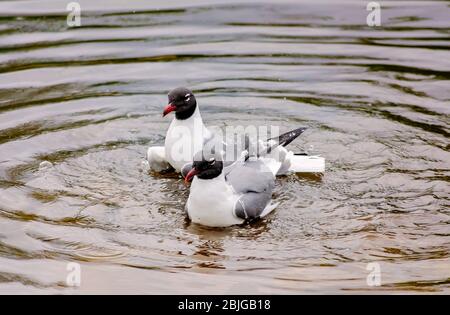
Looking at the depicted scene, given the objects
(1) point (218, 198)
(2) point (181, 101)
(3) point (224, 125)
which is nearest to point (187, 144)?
(2) point (181, 101)

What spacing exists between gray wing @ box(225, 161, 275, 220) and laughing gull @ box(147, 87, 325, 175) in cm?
49

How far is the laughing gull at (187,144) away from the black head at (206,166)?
3.27 feet

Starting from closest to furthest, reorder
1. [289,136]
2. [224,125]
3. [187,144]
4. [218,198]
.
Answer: [218,198]
[187,144]
[289,136]
[224,125]

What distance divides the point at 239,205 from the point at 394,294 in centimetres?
208

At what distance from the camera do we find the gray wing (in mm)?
8711

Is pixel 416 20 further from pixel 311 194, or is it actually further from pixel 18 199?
pixel 18 199

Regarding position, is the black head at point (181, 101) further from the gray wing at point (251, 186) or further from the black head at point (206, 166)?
the black head at point (206, 166)

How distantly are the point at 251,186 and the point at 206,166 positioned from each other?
55 cm

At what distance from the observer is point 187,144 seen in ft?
32.3

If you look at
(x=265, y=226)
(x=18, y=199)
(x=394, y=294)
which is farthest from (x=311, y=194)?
(x=18, y=199)

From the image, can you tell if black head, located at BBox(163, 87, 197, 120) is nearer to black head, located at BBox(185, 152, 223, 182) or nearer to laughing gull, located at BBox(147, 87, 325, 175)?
laughing gull, located at BBox(147, 87, 325, 175)

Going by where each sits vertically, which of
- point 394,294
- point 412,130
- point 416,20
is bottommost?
point 394,294

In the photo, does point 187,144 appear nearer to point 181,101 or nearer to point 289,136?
point 181,101

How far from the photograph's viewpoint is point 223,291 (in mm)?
7270
